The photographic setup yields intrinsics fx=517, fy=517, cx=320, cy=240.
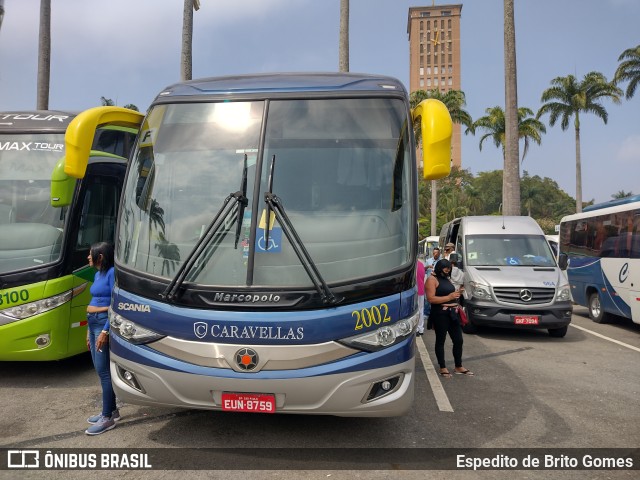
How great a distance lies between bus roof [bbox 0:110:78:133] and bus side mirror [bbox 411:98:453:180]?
484 centimetres

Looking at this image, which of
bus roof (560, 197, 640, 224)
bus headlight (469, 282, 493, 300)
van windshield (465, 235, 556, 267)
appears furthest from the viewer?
bus roof (560, 197, 640, 224)

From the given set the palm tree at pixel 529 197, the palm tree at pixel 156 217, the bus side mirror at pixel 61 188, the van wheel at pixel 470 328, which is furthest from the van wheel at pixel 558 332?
the palm tree at pixel 529 197

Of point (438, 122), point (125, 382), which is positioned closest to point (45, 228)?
point (125, 382)

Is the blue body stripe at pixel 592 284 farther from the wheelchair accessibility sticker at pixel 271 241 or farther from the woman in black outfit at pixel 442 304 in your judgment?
the wheelchair accessibility sticker at pixel 271 241

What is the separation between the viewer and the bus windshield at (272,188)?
13.1ft

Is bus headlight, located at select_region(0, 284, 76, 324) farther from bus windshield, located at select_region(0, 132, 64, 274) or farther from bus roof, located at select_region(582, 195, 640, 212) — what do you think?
bus roof, located at select_region(582, 195, 640, 212)

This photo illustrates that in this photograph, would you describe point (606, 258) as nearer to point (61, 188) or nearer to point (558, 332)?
point (558, 332)

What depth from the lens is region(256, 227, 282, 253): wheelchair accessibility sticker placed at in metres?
3.97

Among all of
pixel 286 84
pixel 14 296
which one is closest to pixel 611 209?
pixel 286 84

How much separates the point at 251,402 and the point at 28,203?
435 centimetres

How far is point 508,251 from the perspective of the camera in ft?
34.8

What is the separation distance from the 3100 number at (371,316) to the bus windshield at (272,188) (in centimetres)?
27

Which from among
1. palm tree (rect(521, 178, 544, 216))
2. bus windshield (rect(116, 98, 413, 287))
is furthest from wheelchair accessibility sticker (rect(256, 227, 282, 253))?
palm tree (rect(521, 178, 544, 216))

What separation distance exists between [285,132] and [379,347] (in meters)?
1.93
